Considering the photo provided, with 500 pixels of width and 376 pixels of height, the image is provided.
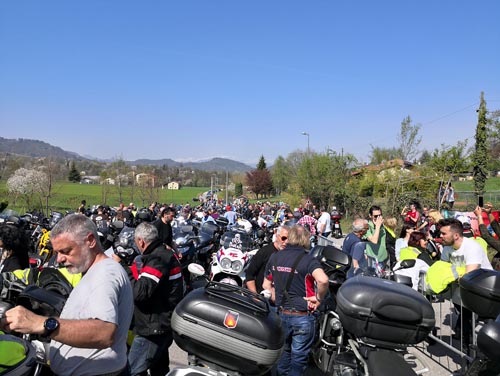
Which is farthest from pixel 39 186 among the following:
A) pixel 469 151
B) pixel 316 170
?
pixel 469 151

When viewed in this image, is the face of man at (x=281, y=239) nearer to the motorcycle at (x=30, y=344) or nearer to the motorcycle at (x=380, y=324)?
the motorcycle at (x=380, y=324)

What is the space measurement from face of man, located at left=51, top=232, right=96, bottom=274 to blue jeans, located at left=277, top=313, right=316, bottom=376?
231cm

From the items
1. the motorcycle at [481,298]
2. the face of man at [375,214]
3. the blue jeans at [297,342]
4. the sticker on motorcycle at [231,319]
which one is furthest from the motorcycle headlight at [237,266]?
the sticker on motorcycle at [231,319]

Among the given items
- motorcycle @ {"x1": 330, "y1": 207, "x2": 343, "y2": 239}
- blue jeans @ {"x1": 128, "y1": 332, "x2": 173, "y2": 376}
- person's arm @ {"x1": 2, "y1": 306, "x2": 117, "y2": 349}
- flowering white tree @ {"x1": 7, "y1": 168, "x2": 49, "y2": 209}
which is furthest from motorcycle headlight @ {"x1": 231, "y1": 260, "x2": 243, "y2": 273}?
flowering white tree @ {"x1": 7, "y1": 168, "x2": 49, "y2": 209}

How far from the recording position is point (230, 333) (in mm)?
2807

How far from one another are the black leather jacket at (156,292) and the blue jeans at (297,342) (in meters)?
1.12

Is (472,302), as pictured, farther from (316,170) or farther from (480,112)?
(316,170)

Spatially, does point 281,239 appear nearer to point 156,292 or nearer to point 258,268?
point 258,268

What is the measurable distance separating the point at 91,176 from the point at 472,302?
77.9 meters

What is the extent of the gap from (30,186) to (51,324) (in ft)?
88.1

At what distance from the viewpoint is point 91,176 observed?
76.0 meters

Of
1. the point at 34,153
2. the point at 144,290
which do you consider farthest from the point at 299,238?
the point at 34,153

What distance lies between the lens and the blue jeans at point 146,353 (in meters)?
3.87

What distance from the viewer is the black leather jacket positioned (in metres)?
3.86
